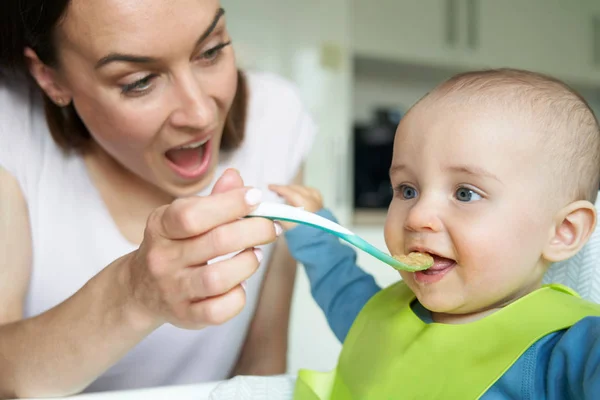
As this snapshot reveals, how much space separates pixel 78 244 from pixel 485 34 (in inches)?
112

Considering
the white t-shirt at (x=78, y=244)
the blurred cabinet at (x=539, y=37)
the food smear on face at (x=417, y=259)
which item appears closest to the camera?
the food smear on face at (x=417, y=259)

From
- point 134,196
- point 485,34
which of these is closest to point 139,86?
Result: point 134,196

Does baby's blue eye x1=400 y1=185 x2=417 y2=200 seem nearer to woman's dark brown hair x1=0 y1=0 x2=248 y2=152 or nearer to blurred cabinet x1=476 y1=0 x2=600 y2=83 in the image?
woman's dark brown hair x1=0 y1=0 x2=248 y2=152

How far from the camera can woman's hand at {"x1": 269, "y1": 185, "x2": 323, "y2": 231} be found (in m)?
0.93

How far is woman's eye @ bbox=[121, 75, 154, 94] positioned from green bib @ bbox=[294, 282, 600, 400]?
0.38 metres

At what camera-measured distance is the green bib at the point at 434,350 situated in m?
0.59

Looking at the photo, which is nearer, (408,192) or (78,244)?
(408,192)

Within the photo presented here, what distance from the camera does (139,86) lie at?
2.56 feet

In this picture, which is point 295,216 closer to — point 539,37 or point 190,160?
point 190,160

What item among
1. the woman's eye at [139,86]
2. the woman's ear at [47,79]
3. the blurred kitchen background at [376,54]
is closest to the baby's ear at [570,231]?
the woman's eye at [139,86]

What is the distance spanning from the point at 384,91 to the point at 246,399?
2.97 meters

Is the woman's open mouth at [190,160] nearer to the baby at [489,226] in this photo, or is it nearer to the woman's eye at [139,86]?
the woman's eye at [139,86]

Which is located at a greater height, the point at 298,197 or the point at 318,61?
the point at 318,61

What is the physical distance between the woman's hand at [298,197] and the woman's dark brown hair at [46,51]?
0.16 meters
